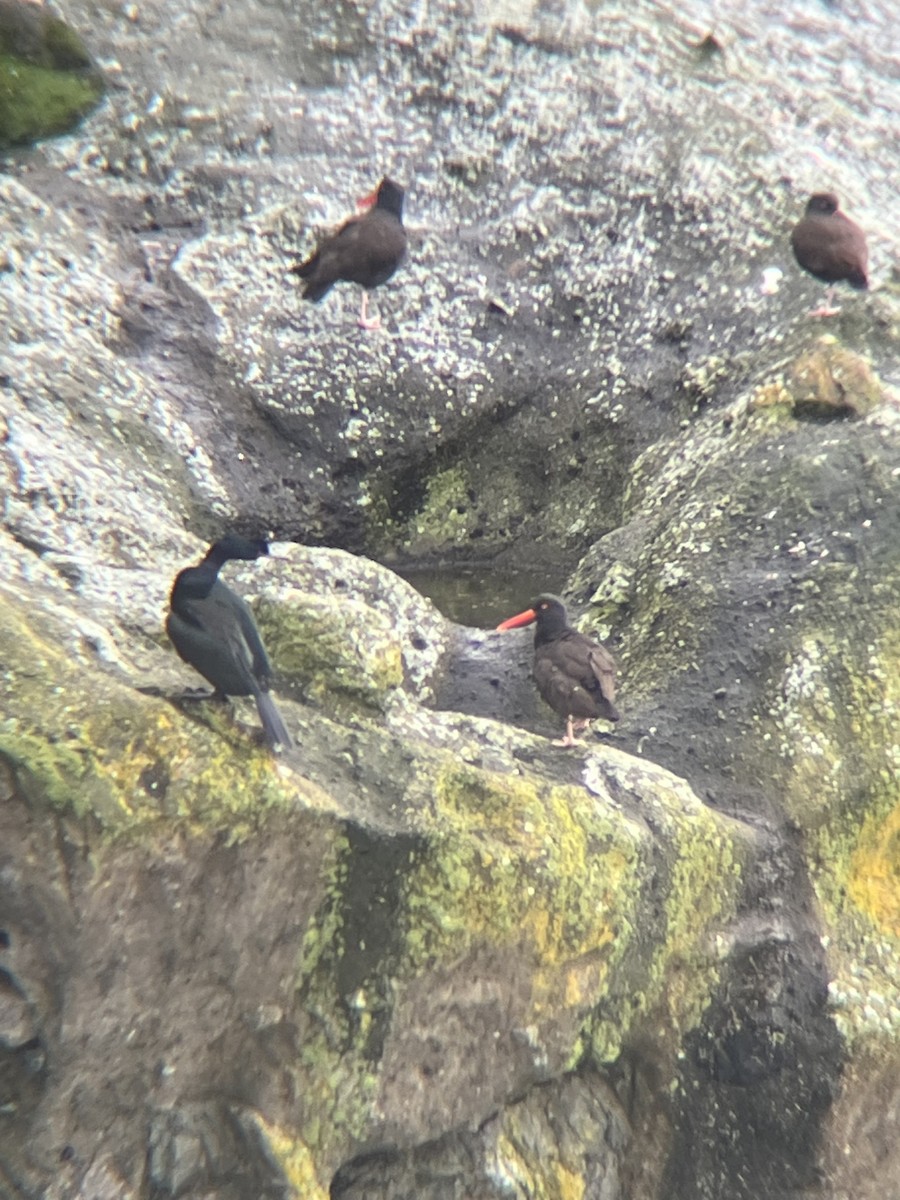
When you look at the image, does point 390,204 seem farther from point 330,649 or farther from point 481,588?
point 330,649

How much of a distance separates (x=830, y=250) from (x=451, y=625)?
337cm

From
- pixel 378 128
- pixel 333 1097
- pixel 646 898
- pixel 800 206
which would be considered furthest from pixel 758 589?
pixel 378 128

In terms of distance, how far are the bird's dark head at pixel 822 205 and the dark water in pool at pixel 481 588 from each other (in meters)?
2.93

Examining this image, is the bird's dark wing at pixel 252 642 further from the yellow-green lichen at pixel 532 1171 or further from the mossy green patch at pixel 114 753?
the yellow-green lichen at pixel 532 1171

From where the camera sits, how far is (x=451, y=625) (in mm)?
6625

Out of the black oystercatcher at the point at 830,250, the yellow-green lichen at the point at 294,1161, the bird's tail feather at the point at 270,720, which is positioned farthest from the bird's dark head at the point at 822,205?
the yellow-green lichen at the point at 294,1161

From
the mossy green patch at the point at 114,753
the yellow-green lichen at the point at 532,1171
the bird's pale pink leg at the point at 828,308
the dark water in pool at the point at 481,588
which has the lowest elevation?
the dark water in pool at the point at 481,588

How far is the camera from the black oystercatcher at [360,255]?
24.1ft

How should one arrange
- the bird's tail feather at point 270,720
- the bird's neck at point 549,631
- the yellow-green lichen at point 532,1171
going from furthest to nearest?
the bird's neck at point 549,631, the yellow-green lichen at point 532,1171, the bird's tail feather at point 270,720

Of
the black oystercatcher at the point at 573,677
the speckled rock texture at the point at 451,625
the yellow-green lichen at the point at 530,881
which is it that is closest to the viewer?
the speckled rock texture at the point at 451,625

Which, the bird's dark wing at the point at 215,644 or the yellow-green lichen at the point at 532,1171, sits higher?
the bird's dark wing at the point at 215,644

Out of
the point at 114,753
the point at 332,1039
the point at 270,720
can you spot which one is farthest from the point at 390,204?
the point at 332,1039

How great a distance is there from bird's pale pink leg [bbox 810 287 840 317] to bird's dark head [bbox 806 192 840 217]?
0.61m

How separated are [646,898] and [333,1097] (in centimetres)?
142
